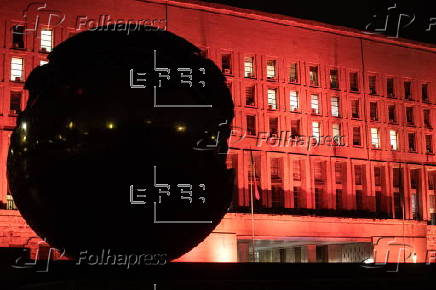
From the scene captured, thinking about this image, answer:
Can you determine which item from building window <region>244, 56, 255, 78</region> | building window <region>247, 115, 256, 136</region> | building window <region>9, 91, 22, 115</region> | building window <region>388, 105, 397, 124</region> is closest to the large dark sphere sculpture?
building window <region>9, 91, 22, 115</region>

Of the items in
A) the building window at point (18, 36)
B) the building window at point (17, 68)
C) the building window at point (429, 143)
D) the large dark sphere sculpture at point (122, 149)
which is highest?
the building window at point (18, 36)

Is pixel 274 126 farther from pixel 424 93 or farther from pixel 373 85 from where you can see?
pixel 424 93

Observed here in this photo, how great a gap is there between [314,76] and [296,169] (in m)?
5.82

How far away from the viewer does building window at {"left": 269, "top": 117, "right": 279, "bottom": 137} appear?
4034cm

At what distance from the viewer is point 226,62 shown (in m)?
39.6

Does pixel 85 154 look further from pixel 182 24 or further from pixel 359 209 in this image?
pixel 359 209

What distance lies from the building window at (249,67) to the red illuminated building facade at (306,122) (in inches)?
3.5

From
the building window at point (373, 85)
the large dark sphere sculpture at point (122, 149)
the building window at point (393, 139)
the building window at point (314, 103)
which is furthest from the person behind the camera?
the building window at point (393, 139)

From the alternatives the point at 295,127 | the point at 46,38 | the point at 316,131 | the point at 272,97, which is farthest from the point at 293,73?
the point at 46,38

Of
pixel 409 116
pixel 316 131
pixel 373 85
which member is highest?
pixel 373 85

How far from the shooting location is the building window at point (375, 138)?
43.8 meters

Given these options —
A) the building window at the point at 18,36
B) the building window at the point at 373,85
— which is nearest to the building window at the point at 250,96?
the building window at the point at 373,85

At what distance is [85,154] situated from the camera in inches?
231

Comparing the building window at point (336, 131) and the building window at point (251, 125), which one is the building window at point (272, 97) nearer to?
the building window at point (251, 125)
